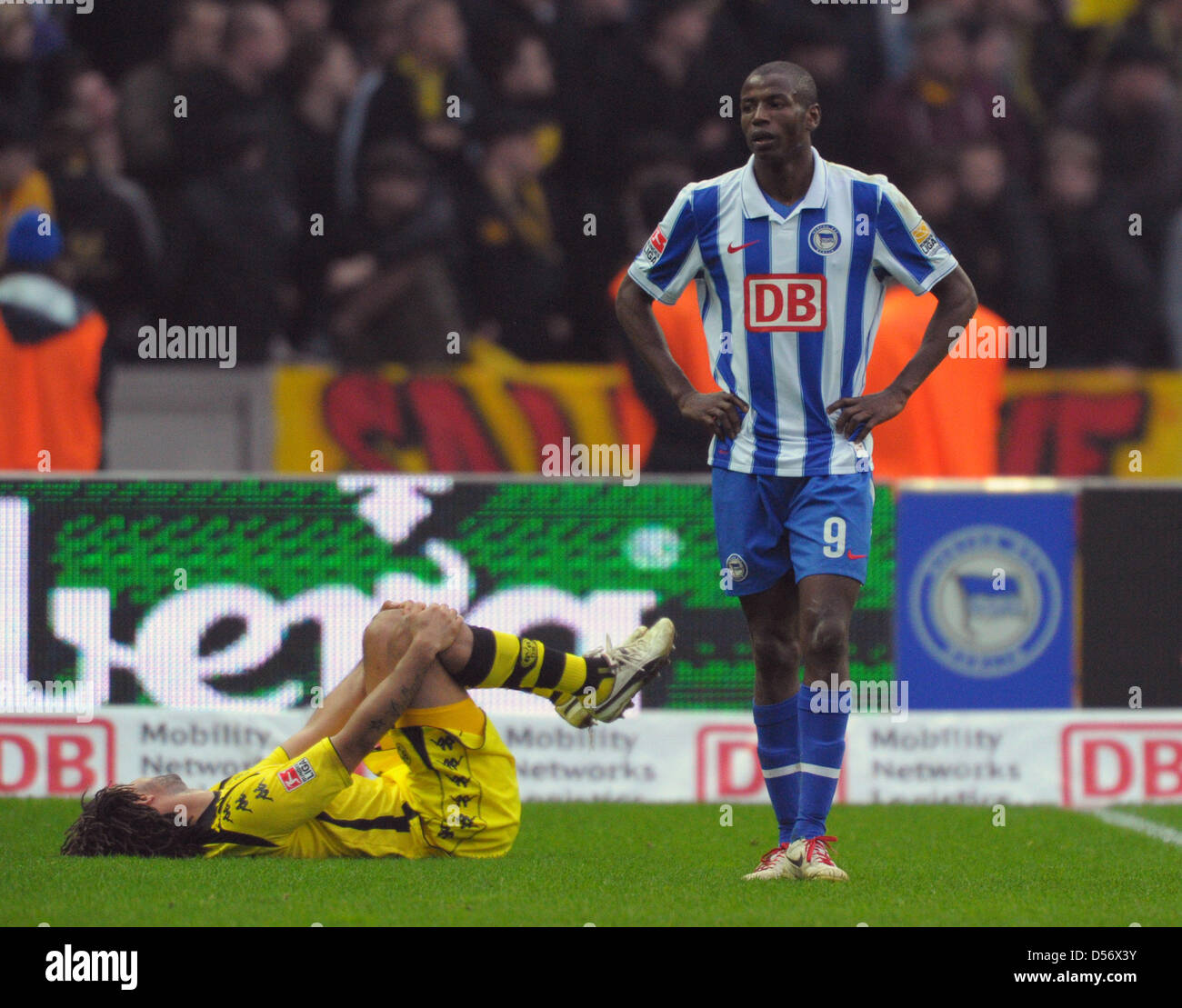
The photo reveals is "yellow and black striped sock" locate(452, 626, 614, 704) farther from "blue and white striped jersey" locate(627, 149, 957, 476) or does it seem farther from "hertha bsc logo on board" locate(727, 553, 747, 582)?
"blue and white striped jersey" locate(627, 149, 957, 476)

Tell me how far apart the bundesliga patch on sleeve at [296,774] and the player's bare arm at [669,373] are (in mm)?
1569

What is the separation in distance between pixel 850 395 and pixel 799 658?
2.69 feet

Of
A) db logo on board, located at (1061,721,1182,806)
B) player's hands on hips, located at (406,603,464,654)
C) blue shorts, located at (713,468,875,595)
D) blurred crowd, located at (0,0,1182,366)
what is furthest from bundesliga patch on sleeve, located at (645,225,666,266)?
blurred crowd, located at (0,0,1182,366)

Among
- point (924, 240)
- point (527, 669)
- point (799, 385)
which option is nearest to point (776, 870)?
point (527, 669)

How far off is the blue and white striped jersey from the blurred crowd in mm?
5655

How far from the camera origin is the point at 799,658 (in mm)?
5902

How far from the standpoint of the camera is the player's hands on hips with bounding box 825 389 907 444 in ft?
18.6

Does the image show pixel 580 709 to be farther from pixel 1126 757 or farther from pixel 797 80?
pixel 1126 757

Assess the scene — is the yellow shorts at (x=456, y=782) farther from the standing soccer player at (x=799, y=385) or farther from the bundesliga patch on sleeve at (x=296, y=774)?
the standing soccer player at (x=799, y=385)

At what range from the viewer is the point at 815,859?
557 cm

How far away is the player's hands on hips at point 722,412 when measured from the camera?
18.9 feet

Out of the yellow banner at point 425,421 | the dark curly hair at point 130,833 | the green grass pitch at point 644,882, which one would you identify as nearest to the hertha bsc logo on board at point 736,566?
the green grass pitch at point 644,882

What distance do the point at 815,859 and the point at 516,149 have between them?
7362mm

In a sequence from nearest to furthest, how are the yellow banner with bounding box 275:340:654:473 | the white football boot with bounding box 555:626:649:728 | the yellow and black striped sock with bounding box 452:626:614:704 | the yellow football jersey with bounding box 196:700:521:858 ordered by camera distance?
the yellow football jersey with bounding box 196:700:521:858, the yellow and black striped sock with bounding box 452:626:614:704, the white football boot with bounding box 555:626:649:728, the yellow banner with bounding box 275:340:654:473
